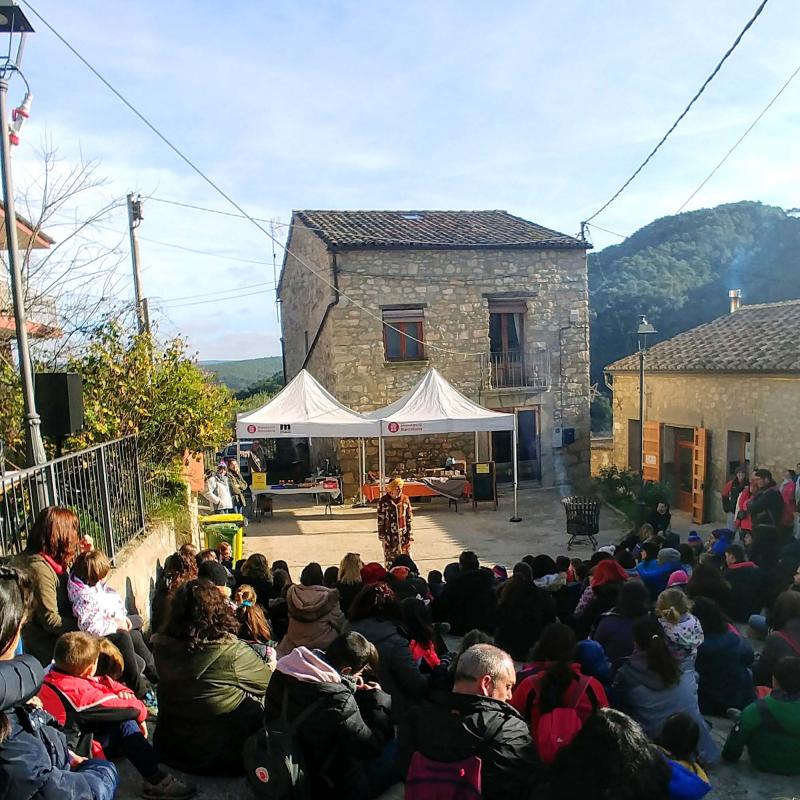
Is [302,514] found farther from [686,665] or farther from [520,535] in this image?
[686,665]

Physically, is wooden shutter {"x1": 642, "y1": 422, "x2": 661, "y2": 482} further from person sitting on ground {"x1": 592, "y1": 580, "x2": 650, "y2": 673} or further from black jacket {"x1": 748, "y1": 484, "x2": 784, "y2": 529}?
person sitting on ground {"x1": 592, "y1": 580, "x2": 650, "y2": 673}

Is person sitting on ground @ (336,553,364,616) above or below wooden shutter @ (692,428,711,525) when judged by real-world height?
above

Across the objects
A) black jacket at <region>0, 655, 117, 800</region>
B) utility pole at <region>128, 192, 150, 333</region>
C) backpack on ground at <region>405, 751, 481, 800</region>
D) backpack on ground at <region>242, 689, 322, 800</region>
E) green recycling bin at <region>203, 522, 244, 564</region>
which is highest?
utility pole at <region>128, 192, 150, 333</region>

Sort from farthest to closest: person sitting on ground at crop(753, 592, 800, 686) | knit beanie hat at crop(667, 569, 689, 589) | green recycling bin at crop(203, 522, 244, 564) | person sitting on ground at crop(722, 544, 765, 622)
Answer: green recycling bin at crop(203, 522, 244, 564)
person sitting on ground at crop(722, 544, 765, 622)
knit beanie hat at crop(667, 569, 689, 589)
person sitting on ground at crop(753, 592, 800, 686)

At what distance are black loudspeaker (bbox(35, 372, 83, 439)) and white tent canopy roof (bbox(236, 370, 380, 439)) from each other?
221 inches

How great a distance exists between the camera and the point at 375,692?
2.98 m

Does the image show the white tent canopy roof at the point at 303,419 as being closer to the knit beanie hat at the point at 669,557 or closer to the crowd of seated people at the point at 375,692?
the knit beanie hat at the point at 669,557

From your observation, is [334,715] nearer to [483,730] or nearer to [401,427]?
[483,730]

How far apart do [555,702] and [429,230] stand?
14526mm

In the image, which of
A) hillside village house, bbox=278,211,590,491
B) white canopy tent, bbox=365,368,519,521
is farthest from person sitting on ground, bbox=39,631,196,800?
hillside village house, bbox=278,211,590,491

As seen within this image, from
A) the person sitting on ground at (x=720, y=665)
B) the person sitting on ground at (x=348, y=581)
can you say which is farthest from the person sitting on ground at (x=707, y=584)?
the person sitting on ground at (x=348, y=581)

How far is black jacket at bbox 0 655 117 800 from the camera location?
1808 mm

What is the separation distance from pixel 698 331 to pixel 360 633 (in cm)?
1363

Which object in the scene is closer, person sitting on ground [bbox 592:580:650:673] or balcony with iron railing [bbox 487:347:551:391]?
person sitting on ground [bbox 592:580:650:673]
